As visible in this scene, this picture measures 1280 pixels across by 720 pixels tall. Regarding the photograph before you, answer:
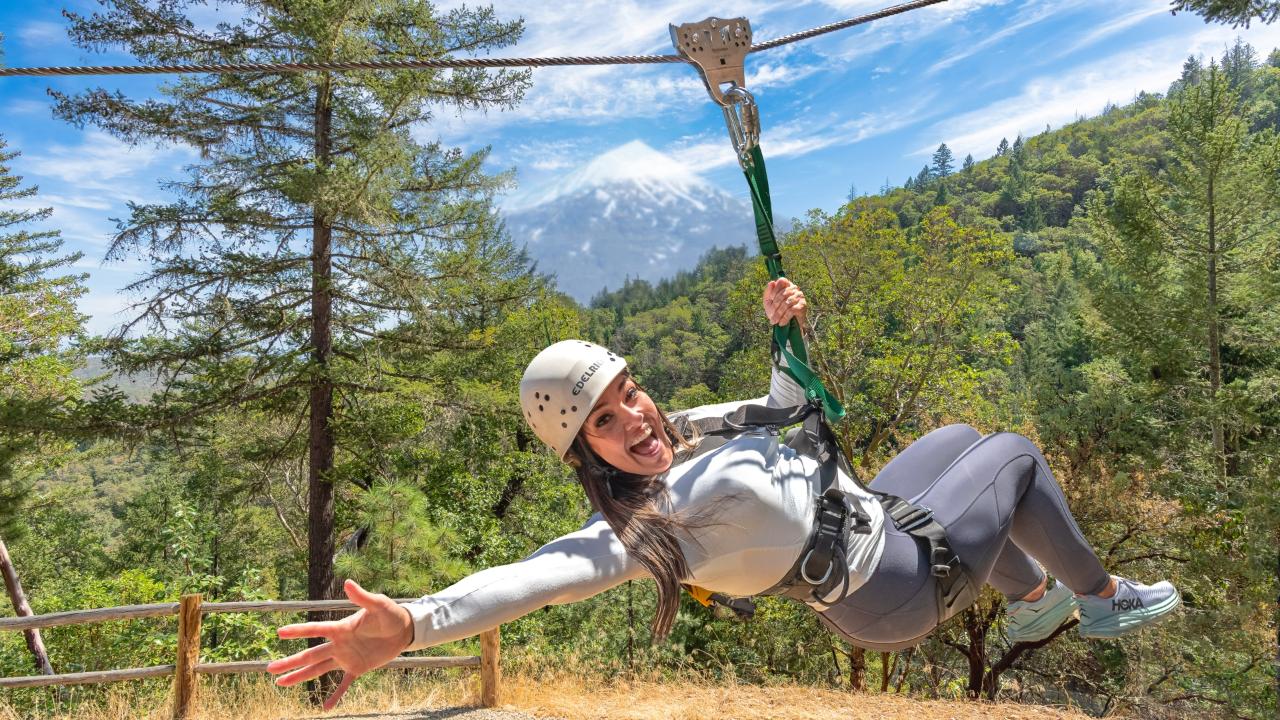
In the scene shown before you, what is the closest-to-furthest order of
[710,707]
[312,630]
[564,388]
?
[312,630] → [564,388] → [710,707]

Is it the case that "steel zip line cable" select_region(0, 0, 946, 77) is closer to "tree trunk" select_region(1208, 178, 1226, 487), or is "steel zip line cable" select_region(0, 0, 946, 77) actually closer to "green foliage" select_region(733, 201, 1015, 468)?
"green foliage" select_region(733, 201, 1015, 468)

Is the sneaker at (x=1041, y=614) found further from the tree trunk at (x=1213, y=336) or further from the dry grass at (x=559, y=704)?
the tree trunk at (x=1213, y=336)

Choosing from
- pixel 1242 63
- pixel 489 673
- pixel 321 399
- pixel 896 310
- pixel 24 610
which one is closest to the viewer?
pixel 489 673

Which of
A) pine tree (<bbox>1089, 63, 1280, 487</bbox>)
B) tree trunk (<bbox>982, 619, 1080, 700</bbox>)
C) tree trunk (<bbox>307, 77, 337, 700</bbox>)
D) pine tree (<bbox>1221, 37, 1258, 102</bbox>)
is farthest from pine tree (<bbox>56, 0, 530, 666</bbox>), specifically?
pine tree (<bbox>1221, 37, 1258, 102</bbox>)

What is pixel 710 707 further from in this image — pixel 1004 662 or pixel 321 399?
pixel 321 399

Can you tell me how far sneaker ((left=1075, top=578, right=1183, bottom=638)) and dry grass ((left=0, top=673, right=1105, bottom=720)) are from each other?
495 centimetres

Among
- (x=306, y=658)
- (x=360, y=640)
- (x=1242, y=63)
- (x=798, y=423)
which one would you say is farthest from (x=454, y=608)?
(x=1242, y=63)

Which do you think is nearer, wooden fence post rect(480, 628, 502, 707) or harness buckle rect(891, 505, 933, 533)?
harness buckle rect(891, 505, 933, 533)

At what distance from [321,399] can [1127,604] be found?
34.8 feet

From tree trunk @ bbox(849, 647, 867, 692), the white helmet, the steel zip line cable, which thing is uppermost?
the steel zip line cable

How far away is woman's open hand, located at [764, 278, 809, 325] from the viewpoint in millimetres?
2369

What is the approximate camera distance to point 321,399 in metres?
10.9

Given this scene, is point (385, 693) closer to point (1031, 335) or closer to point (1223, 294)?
point (1223, 294)

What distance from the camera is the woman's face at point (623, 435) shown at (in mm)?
1956
